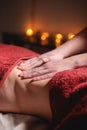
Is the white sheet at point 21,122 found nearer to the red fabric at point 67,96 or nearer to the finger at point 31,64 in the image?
the red fabric at point 67,96

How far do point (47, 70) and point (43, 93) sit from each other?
11 cm

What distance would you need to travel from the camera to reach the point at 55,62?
886 mm

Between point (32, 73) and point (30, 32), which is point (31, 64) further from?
point (30, 32)

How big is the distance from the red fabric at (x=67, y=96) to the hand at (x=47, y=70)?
3.8 inches

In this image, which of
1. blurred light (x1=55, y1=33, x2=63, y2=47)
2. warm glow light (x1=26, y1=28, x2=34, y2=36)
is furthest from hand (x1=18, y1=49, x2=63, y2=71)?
warm glow light (x1=26, y1=28, x2=34, y2=36)

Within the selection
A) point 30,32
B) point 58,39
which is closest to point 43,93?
point 58,39

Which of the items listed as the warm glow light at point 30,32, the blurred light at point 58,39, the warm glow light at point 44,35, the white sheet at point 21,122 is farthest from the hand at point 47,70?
the warm glow light at point 30,32

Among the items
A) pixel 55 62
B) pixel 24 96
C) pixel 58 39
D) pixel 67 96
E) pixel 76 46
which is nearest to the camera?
pixel 67 96

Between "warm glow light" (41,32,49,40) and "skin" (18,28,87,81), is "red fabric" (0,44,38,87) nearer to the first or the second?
"skin" (18,28,87,81)

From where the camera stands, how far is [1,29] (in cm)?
326

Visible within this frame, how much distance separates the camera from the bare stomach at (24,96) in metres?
0.74

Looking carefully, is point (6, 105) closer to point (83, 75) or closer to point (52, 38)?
point (83, 75)

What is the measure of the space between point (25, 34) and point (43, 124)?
2496 millimetres

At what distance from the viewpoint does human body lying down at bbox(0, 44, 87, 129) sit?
65 cm
